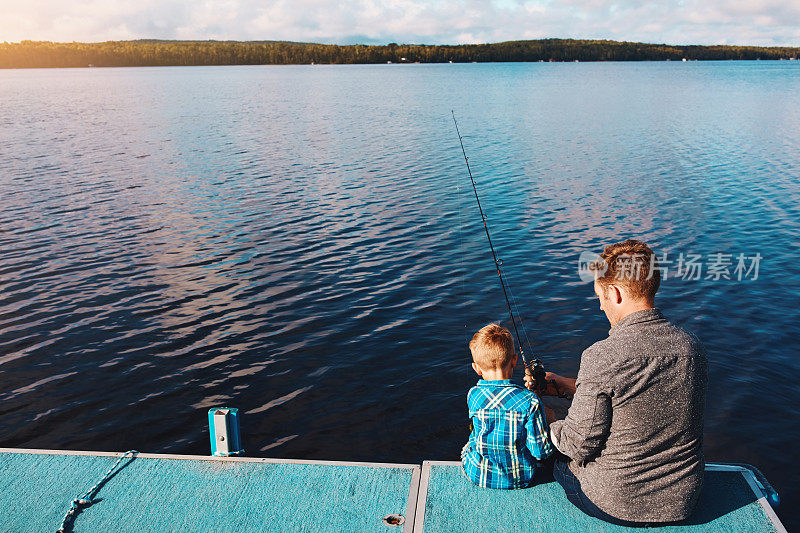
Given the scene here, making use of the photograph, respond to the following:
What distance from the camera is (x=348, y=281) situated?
10.1 m

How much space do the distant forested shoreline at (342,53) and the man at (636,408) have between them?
157357 millimetres

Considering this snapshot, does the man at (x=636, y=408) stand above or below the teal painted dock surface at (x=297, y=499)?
above

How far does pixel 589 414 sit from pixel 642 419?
230mm

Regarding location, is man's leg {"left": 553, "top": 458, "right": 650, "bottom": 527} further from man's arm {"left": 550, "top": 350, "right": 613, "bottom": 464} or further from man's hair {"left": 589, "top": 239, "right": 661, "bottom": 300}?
man's hair {"left": 589, "top": 239, "right": 661, "bottom": 300}

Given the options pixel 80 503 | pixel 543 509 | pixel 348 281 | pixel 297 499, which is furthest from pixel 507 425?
pixel 348 281

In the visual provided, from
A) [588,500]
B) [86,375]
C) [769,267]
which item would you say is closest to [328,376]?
[86,375]

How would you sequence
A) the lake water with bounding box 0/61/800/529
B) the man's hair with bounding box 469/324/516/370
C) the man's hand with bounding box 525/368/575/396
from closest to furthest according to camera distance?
1. the man's hair with bounding box 469/324/516/370
2. the man's hand with bounding box 525/368/575/396
3. the lake water with bounding box 0/61/800/529

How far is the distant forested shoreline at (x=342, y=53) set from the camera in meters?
145

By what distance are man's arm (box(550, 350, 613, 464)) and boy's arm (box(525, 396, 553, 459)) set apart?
8.5 inches

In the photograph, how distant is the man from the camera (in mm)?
2736

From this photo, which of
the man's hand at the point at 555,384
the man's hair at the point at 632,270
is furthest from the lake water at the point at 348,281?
the man's hair at the point at 632,270

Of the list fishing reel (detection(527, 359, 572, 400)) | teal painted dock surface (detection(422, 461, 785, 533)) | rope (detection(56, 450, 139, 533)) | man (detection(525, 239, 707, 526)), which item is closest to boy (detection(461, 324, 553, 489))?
man (detection(525, 239, 707, 526))

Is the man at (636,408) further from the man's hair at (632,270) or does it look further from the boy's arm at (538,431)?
the boy's arm at (538,431)

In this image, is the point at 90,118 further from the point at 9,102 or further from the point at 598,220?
the point at 598,220
